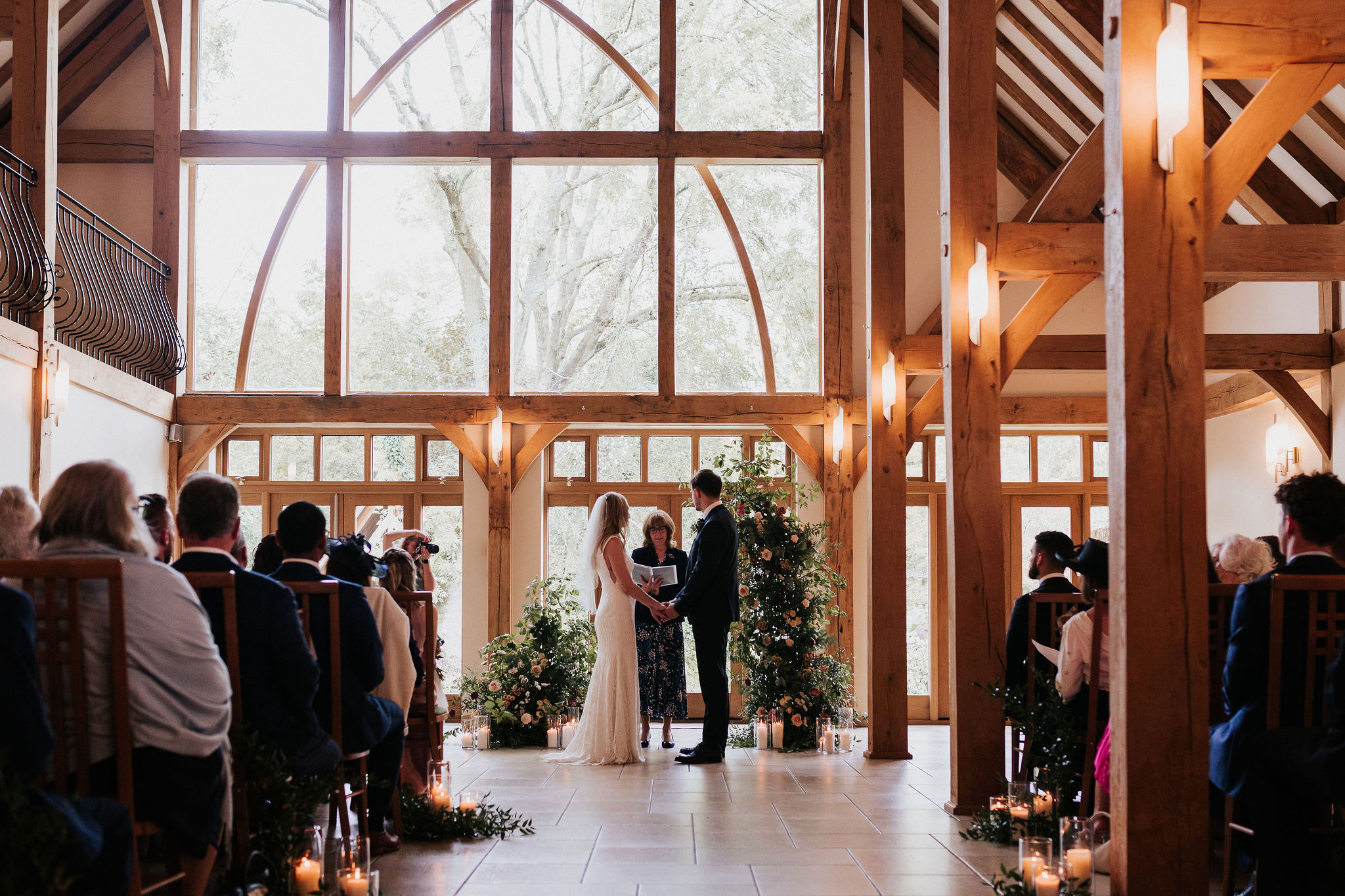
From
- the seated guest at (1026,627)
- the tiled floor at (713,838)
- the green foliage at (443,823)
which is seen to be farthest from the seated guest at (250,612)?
the seated guest at (1026,627)

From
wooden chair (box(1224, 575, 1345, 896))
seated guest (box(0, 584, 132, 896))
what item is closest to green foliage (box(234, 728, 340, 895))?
seated guest (box(0, 584, 132, 896))

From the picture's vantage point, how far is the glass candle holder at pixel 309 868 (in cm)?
295

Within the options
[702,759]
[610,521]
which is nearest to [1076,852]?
[702,759]

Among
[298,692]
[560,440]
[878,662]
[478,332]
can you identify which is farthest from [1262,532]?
[298,692]

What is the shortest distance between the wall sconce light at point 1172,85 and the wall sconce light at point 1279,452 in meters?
5.76

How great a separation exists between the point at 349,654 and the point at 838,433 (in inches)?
239

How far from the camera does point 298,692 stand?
3.08 metres

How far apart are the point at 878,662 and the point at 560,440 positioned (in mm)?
4029

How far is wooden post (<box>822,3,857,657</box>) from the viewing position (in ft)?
30.0

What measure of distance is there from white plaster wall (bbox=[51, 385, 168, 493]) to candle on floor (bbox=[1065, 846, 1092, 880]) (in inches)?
233

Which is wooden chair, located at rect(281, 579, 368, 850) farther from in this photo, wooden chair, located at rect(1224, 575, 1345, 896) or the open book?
the open book

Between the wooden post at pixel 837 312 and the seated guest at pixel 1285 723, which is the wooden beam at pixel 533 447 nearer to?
the wooden post at pixel 837 312

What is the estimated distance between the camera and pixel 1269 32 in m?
2.88

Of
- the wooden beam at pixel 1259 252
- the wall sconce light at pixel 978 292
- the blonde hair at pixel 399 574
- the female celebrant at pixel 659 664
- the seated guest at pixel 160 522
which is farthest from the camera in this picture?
the female celebrant at pixel 659 664
